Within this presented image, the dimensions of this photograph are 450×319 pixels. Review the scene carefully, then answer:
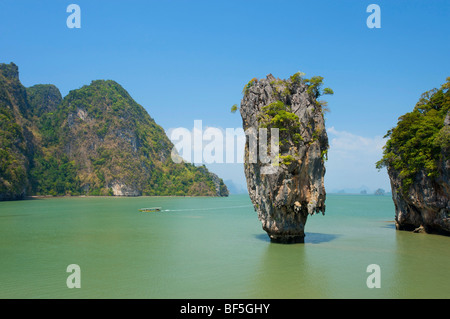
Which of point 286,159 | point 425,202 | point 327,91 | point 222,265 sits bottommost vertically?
point 222,265

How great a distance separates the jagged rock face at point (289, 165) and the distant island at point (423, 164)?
6.98 metres

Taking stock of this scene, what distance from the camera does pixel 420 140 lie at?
22.5 meters

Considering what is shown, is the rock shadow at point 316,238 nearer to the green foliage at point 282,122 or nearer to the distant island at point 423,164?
the distant island at point 423,164

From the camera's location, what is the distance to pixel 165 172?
142 meters

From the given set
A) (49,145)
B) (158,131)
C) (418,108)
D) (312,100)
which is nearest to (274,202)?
(312,100)

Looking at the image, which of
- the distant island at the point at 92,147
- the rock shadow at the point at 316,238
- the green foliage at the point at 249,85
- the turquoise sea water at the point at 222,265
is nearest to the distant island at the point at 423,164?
the turquoise sea water at the point at 222,265

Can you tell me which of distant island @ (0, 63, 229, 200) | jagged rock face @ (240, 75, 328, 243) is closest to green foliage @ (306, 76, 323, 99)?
jagged rock face @ (240, 75, 328, 243)

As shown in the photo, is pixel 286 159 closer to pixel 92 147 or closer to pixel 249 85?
pixel 249 85

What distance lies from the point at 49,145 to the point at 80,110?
1968cm

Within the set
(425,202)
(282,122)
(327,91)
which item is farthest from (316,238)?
(327,91)

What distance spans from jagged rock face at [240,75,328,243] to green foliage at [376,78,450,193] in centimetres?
686

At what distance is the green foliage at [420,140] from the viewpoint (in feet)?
69.3

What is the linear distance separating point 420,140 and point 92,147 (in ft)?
416
